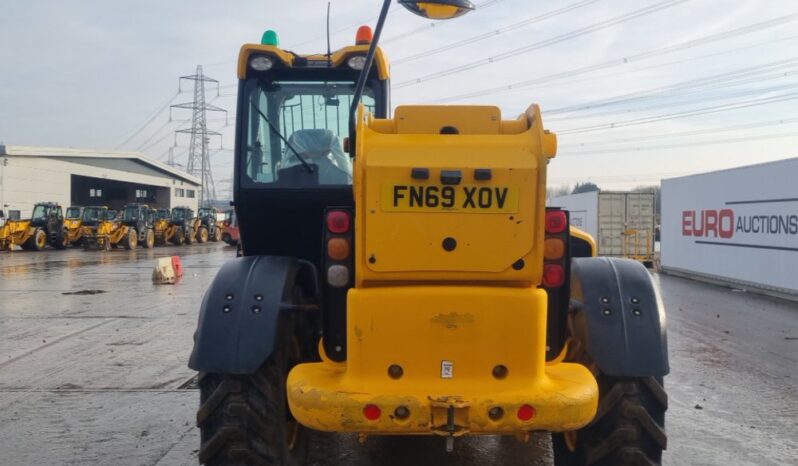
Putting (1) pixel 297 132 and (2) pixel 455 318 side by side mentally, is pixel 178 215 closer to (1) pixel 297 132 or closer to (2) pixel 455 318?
(1) pixel 297 132

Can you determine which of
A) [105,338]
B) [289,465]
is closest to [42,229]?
[105,338]

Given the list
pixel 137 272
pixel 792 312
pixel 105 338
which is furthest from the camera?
pixel 137 272

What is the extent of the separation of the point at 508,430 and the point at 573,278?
123cm

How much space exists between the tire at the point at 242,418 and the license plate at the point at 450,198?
1.18m

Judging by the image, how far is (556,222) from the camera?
12.3 ft

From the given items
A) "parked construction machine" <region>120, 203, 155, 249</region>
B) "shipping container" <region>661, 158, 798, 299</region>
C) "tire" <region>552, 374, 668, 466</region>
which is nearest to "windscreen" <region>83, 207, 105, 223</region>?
"parked construction machine" <region>120, 203, 155, 249</region>

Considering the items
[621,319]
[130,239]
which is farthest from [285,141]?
[130,239]

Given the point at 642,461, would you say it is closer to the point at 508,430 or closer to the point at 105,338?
the point at 508,430

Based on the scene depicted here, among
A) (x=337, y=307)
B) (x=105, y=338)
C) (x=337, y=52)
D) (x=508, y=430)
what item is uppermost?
(x=337, y=52)

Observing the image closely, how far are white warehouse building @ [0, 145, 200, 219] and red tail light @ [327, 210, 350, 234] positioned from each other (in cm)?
3689

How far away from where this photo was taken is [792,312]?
508 inches

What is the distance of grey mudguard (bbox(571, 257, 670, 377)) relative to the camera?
369cm

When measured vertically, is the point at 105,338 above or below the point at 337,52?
below

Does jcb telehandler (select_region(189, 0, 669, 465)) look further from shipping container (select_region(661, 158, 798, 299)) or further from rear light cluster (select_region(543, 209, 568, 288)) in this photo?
shipping container (select_region(661, 158, 798, 299))
